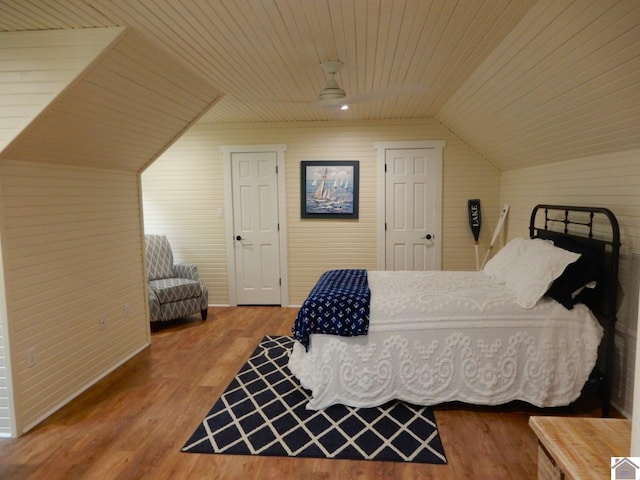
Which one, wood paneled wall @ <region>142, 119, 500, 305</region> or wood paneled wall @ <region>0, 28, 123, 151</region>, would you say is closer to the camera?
wood paneled wall @ <region>0, 28, 123, 151</region>

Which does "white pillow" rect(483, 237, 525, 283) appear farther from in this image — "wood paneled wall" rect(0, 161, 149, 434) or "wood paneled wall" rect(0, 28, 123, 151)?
"wood paneled wall" rect(0, 161, 149, 434)

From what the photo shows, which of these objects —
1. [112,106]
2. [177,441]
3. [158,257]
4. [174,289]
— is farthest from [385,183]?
[177,441]

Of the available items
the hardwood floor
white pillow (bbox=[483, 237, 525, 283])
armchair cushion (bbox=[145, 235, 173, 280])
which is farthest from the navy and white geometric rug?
armchair cushion (bbox=[145, 235, 173, 280])

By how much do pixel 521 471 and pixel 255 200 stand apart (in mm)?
4137

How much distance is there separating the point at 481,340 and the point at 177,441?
2.08 metres

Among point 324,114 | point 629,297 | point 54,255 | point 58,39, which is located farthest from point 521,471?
point 324,114

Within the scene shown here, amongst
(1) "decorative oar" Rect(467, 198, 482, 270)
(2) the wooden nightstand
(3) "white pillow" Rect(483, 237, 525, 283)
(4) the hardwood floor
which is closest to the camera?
(2) the wooden nightstand

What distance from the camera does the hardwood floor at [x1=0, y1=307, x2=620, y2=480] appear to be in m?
2.18

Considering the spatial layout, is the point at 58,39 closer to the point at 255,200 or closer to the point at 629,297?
the point at 255,200

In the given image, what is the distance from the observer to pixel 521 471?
2.16 metres

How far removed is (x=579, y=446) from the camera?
1.30 m

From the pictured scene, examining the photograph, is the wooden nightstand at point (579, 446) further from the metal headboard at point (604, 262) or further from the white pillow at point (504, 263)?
the white pillow at point (504, 263)

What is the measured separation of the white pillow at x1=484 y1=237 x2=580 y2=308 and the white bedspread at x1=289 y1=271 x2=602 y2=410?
98mm

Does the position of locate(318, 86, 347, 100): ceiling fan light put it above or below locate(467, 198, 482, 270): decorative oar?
above
